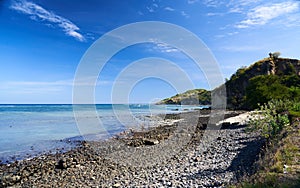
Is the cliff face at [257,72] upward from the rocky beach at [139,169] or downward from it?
upward

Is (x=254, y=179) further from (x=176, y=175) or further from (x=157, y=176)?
(x=157, y=176)

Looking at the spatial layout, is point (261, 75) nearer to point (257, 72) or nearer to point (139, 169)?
point (257, 72)

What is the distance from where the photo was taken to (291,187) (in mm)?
4578

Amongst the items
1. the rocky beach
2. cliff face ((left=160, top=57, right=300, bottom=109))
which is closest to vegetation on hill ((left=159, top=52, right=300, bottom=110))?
cliff face ((left=160, top=57, right=300, bottom=109))

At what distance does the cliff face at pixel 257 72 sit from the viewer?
70125mm

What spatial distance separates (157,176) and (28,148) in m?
12.8

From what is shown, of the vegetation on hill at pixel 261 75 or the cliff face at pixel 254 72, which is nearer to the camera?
the vegetation on hill at pixel 261 75

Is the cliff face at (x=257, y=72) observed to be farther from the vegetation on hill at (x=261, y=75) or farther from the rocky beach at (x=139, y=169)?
the rocky beach at (x=139, y=169)

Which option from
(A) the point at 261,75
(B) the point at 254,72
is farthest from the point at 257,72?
(A) the point at 261,75

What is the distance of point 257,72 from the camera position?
75562 millimetres

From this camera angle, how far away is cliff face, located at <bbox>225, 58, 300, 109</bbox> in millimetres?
70125

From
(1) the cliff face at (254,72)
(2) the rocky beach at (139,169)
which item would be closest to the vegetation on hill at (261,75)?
(1) the cliff face at (254,72)

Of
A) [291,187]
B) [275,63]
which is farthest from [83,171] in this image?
[275,63]

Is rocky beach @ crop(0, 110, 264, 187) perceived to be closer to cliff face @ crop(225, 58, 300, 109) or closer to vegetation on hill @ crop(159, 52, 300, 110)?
vegetation on hill @ crop(159, 52, 300, 110)
